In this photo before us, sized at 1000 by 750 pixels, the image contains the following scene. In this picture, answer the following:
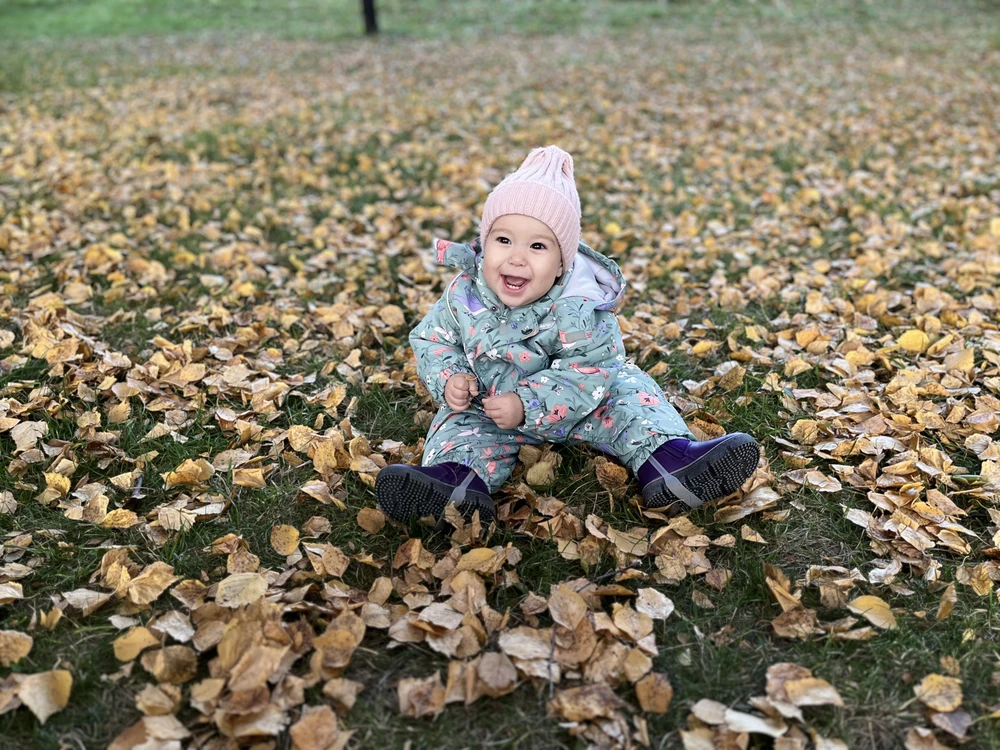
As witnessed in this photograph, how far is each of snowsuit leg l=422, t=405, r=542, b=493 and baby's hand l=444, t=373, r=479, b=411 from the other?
0.10 meters

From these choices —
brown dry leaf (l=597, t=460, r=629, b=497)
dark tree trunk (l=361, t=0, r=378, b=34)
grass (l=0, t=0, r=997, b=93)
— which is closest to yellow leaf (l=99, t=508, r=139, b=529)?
brown dry leaf (l=597, t=460, r=629, b=497)

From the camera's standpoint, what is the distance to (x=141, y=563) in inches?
88.5

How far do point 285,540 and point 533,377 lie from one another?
2.88ft

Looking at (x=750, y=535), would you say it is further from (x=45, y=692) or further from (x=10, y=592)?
(x=10, y=592)

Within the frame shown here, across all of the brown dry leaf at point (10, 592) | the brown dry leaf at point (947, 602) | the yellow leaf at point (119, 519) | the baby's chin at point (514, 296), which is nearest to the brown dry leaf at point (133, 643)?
the brown dry leaf at point (10, 592)

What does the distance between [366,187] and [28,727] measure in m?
4.68

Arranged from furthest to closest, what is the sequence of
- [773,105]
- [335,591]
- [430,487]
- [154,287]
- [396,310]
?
[773,105] → [154,287] → [396,310] → [430,487] → [335,591]

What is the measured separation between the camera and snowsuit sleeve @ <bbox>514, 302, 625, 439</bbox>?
249cm

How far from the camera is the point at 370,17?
15.2 metres

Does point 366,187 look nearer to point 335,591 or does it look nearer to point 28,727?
point 335,591

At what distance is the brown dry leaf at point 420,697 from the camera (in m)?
1.80

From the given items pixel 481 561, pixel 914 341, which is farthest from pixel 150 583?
pixel 914 341

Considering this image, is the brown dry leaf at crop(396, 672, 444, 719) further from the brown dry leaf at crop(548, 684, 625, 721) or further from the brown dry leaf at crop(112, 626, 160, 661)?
the brown dry leaf at crop(112, 626, 160, 661)

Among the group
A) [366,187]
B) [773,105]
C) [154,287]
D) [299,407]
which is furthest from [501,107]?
[299,407]
